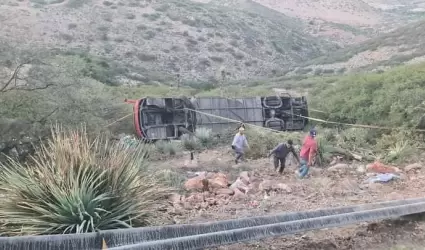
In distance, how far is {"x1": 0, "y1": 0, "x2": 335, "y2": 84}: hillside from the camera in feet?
169

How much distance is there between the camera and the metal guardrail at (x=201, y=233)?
208 inches

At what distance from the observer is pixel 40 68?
51.1 feet

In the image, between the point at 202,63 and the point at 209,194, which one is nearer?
the point at 209,194

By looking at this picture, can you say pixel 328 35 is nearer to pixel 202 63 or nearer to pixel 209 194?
pixel 202 63

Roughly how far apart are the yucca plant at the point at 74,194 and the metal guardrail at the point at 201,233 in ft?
1.36

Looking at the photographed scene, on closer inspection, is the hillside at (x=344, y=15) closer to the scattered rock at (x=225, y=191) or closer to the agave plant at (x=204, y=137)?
the agave plant at (x=204, y=137)

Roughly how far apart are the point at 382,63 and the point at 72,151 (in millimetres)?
44074

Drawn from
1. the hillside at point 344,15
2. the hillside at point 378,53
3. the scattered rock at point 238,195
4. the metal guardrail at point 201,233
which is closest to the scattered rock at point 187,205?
the scattered rock at point 238,195

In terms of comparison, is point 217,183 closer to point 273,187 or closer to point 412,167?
point 273,187

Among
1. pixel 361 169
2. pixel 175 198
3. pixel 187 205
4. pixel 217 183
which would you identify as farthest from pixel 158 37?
pixel 187 205

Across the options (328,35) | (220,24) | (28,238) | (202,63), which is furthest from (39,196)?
(328,35)

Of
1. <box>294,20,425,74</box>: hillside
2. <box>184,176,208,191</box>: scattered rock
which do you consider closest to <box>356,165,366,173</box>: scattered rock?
<box>184,176,208,191</box>: scattered rock

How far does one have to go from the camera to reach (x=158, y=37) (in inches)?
2272

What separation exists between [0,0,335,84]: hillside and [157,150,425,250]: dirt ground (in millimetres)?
29604
